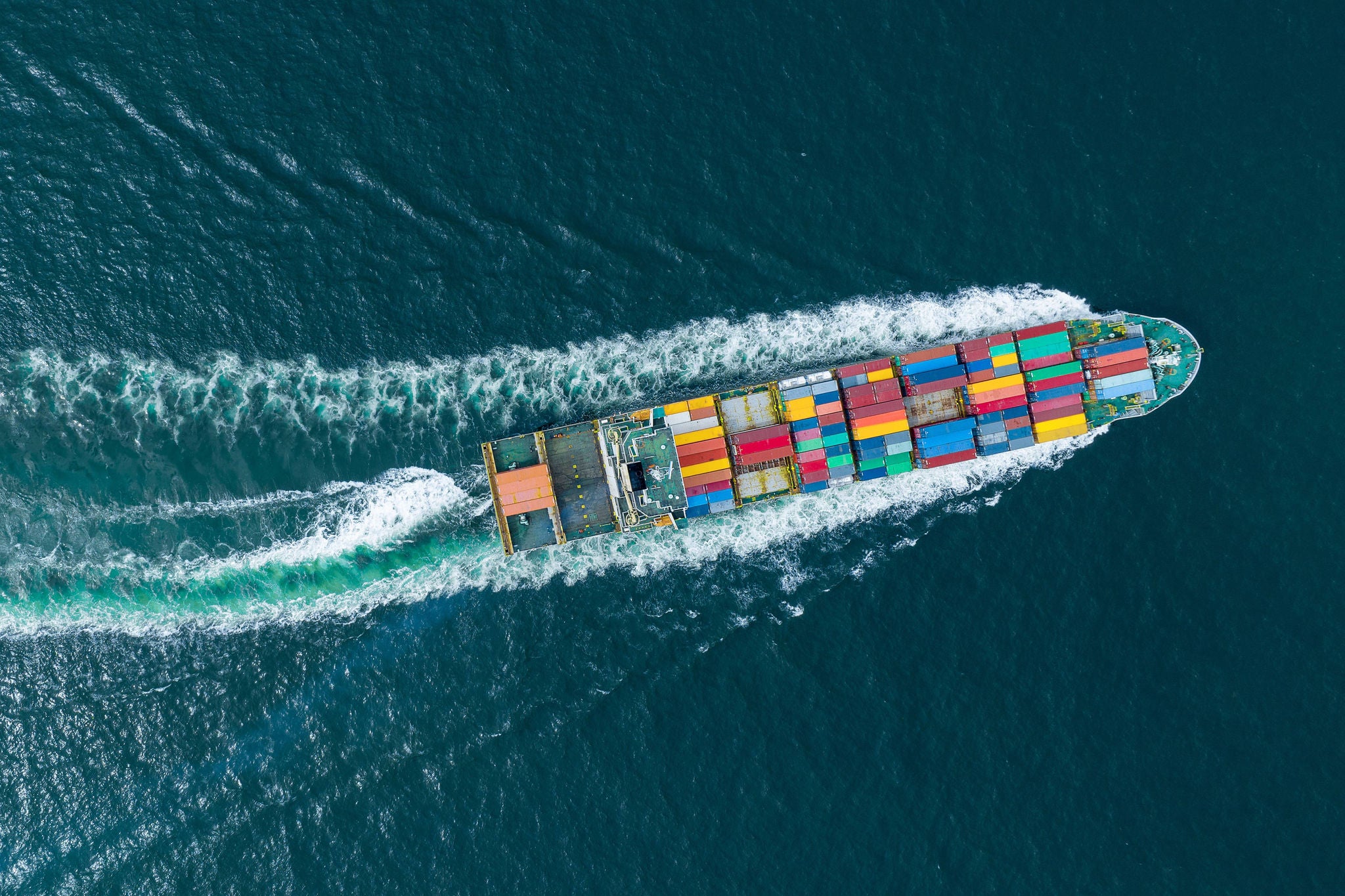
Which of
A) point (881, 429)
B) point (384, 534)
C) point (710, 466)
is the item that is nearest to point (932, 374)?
point (881, 429)

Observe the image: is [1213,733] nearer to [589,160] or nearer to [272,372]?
[589,160]

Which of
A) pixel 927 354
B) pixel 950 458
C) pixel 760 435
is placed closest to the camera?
pixel 760 435

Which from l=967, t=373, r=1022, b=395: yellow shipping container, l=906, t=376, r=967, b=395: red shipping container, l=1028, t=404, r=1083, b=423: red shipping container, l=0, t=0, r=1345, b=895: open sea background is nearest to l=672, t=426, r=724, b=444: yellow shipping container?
l=0, t=0, r=1345, b=895: open sea background

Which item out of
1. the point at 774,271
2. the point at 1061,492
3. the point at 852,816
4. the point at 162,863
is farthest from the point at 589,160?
the point at 162,863

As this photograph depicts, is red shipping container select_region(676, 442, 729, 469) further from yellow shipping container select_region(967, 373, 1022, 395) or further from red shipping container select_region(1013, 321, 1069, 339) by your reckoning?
red shipping container select_region(1013, 321, 1069, 339)

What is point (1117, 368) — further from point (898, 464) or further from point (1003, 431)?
point (898, 464)

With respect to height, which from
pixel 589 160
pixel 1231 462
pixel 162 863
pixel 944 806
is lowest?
pixel 944 806
